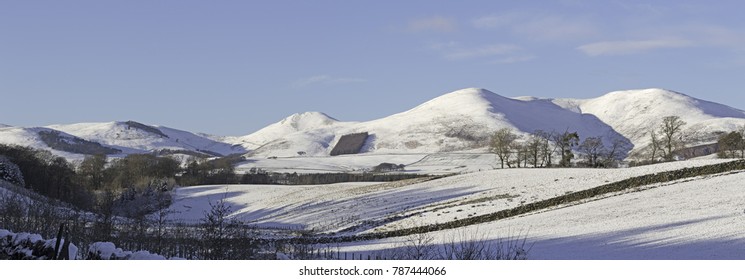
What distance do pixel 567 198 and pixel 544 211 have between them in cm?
480

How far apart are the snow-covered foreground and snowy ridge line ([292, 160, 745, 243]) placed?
96.4 inches

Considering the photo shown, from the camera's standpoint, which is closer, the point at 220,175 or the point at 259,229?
the point at 259,229

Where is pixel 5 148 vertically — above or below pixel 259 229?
above

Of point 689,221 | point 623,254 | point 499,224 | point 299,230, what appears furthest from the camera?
point 299,230

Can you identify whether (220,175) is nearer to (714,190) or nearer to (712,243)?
(714,190)

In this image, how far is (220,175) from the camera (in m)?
140

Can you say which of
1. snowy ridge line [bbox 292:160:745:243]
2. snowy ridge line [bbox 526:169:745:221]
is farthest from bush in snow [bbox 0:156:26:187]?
snowy ridge line [bbox 526:169:745:221]

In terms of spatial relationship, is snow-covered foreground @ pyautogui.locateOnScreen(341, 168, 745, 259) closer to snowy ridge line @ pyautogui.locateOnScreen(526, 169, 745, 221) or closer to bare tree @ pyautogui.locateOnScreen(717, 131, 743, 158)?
snowy ridge line @ pyautogui.locateOnScreen(526, 169, 745, 221)

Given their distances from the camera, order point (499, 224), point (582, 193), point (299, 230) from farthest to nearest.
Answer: point (299, 230)
point (582, 193)
point (499, 224)

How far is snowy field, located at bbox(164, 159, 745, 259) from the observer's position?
115 ft

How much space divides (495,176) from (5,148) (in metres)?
77.3

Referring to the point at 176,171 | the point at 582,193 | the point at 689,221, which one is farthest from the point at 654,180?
the point at 176,171

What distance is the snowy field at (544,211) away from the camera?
35.0 metres

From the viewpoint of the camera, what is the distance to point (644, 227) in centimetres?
4028
